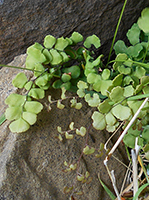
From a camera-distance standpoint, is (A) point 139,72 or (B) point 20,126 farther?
(A) point 139,72

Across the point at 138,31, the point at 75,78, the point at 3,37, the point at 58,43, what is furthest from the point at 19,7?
the point at 138,31

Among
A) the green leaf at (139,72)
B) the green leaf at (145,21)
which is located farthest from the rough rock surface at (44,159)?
the green leaf at (145,21)

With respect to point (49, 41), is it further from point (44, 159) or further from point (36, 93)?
point (44, 159)

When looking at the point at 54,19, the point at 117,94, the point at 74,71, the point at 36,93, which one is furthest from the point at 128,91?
the point at 54,19

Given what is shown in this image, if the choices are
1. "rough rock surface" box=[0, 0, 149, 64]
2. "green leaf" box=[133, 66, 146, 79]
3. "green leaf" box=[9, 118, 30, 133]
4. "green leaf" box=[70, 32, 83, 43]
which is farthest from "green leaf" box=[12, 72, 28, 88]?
"green leaf" box=[133, 66, 146, 79]

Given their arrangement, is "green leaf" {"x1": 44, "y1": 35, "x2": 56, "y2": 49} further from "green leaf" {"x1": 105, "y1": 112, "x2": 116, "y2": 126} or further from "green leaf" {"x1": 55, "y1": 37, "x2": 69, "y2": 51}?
"green leaf" {"x1": 105, "y1": 112, "x2": 116, "y2": 126}

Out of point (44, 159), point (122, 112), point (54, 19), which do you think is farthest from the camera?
point (54, 19)
